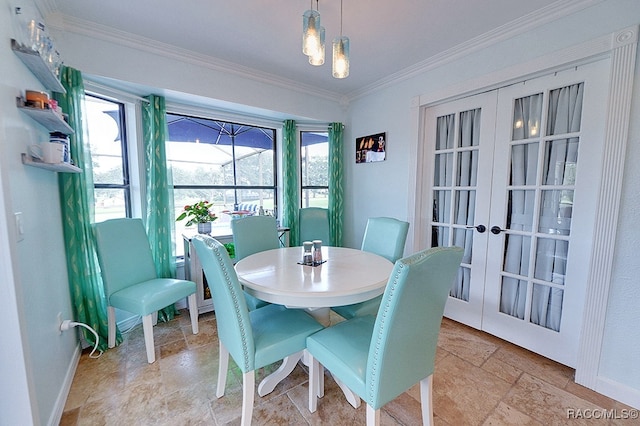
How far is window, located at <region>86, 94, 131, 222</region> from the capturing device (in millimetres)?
2305

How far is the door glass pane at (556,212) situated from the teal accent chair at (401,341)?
1407 millimetres

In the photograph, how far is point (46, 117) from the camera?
1.45 m

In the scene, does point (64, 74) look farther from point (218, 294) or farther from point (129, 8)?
point (218, 294)

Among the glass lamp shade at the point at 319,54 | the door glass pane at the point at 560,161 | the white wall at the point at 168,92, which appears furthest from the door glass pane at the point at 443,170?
the glass lamp shade at the point at 319,54

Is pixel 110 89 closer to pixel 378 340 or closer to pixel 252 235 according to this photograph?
pixel 252 235

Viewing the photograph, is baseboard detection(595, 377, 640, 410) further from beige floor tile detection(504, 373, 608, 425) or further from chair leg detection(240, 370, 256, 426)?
chair leg detection(240, 370, 256, 426)

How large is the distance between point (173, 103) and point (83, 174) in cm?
113

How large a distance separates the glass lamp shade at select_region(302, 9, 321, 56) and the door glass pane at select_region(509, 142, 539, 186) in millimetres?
1806

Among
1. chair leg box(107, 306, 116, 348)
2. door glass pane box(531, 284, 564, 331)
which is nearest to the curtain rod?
chair leg box(107, 306, 116, 348)

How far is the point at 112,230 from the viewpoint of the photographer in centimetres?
212

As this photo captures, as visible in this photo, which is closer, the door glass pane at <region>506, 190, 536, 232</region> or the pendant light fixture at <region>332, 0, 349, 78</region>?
the pendant light fixture at <region>332, 0, 349, 78</region>

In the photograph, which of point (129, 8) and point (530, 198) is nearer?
point (129, 8)

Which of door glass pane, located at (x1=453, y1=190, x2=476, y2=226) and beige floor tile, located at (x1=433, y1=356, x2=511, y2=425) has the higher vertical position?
door glass pane, located at (x1=453, y1=190, x2=476, y2=226)

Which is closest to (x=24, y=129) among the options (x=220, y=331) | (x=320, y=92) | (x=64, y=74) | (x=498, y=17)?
(x=64, y=74)
